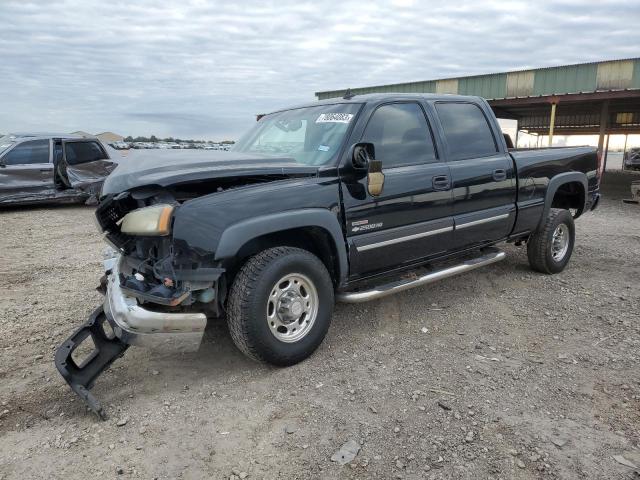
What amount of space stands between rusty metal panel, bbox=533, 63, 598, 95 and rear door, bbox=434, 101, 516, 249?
13917 mm

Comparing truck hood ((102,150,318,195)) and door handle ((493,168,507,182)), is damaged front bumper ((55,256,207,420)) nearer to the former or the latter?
truck hood ((102,150,318,195))

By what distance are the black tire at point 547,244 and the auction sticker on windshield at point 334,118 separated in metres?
2.83

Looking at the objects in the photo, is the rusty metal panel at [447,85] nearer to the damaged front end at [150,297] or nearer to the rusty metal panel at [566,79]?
the rusty metal panel at [566,79]

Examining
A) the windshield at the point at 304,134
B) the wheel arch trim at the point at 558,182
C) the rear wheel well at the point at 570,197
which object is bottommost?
the rear wheel well at the point at 570,197

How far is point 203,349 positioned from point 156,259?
0.95 m

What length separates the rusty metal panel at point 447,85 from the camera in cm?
2020

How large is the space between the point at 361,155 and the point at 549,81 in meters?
16.5

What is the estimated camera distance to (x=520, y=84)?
59.7 feet

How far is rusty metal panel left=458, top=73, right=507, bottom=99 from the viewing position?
744 inches

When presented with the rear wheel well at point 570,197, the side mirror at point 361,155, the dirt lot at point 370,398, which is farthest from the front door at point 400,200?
the rear wheel well at point 570,197

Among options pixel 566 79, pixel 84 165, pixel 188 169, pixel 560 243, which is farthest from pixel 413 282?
pixel 566 79

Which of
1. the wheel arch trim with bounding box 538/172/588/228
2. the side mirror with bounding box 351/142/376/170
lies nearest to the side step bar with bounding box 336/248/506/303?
the wheel arch trim with bounding box 538/172/588/228

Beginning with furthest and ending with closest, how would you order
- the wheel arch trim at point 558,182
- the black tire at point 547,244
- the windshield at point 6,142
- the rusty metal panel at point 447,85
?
the rusty metal panel at point 447,85 → the windshield at point 6,142 → the black tire at point 547,244 → the wheel arch trim at point 558,182

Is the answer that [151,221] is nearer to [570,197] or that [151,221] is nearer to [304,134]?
[304,134]
